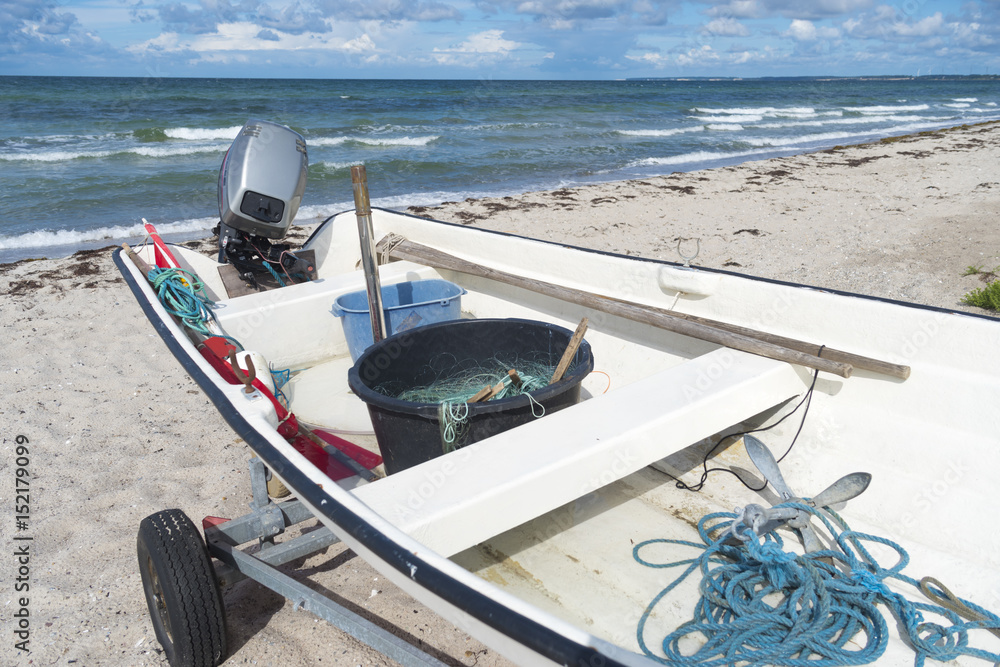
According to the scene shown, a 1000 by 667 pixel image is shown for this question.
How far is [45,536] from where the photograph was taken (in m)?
2.89

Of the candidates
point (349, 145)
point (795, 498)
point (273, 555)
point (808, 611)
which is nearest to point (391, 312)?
point (273, 555)

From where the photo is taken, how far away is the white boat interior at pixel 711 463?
5.96 feet

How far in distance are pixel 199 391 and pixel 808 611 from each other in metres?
3.80

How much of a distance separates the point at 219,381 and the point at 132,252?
1988 millimetres

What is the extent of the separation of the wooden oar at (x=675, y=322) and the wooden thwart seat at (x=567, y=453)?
0.25 feet

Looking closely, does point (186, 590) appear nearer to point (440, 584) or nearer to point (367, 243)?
point (440, 584)

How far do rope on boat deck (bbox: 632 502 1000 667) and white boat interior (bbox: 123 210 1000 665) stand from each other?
2.6 inches

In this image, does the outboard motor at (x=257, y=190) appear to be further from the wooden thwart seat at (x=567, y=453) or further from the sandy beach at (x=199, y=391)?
the wooden thwart seat at (x=567, y=453)

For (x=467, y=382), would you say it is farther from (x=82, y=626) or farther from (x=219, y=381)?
(x=82, y=626)

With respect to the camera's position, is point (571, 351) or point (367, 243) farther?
point (367, 243)

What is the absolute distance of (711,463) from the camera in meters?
2.75

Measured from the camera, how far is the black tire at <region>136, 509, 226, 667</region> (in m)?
2.05

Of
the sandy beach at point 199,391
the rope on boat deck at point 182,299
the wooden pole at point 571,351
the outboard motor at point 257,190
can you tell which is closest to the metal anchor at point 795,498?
the wooden pole at point 571,351

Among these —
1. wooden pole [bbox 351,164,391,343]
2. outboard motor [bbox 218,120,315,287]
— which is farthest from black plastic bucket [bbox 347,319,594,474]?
outboard motor [bbox 218,120,315,287]
